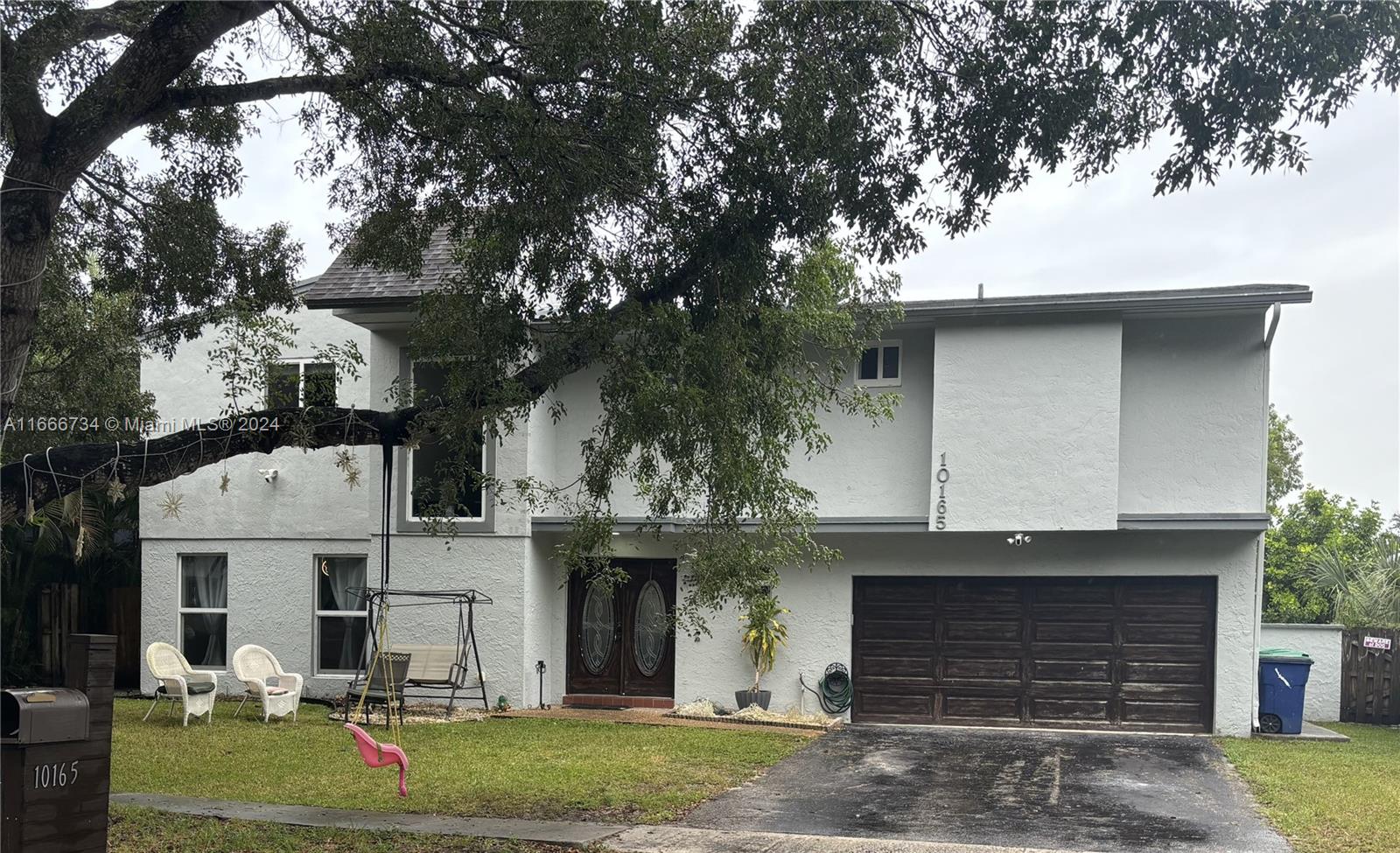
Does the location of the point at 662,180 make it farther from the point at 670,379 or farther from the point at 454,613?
the point at 454,613

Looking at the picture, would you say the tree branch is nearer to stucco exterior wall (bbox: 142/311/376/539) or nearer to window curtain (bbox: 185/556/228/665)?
stucco exterior wall (bbox: 142/311/376/539)

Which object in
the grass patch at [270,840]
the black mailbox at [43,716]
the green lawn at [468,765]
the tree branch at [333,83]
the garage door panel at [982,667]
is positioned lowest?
the green lawn at [468,765]

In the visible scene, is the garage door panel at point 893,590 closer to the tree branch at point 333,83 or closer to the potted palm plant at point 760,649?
the potted palm plant at point 760,649

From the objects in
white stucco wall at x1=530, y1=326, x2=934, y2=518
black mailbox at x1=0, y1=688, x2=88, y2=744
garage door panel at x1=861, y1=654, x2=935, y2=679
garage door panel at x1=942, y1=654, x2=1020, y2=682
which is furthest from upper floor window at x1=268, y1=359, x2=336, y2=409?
garage door panel at x1=942, y1=654, x2=1020, y2=682

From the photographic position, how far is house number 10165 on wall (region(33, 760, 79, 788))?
725 centimetres

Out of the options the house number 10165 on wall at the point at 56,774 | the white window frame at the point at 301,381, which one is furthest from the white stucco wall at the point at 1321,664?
the house number 10165 on wall at the point at 56,774

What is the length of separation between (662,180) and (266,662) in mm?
11043

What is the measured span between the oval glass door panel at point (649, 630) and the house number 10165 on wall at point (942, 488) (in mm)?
4633

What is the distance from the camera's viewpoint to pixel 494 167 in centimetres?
1045

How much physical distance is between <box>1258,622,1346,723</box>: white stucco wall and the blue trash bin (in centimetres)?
355

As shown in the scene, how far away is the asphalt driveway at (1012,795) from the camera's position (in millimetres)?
10352

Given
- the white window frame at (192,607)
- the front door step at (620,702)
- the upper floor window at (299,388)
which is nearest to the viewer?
the upper floor window at (299,388)

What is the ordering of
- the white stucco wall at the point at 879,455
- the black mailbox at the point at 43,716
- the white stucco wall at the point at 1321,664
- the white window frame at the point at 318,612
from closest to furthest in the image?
the black mailbox at the point at 43,716, the white stucco wall at the point at 879,455, the white window frame at the point at 318,612, the white stucco wall at the point at 1321,664

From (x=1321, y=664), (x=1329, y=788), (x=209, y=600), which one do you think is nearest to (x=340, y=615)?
(x=209, y=600)
